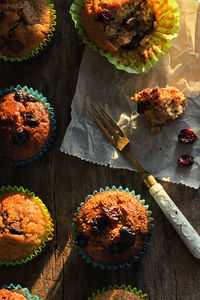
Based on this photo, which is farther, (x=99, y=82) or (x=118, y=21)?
(x=99, y=82)

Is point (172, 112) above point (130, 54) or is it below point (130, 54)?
below

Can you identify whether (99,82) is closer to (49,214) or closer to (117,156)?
(117,156)

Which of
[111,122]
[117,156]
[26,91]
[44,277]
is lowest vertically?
[44,277]

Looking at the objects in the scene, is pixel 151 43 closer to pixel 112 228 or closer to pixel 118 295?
pixel 112 228

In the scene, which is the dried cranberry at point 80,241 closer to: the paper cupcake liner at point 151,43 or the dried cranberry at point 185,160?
the dried cranberry at point 185,160

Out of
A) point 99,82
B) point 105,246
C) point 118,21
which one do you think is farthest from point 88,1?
point 105,246

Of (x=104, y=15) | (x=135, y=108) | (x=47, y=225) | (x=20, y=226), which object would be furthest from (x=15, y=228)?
(x=104, y=15)
